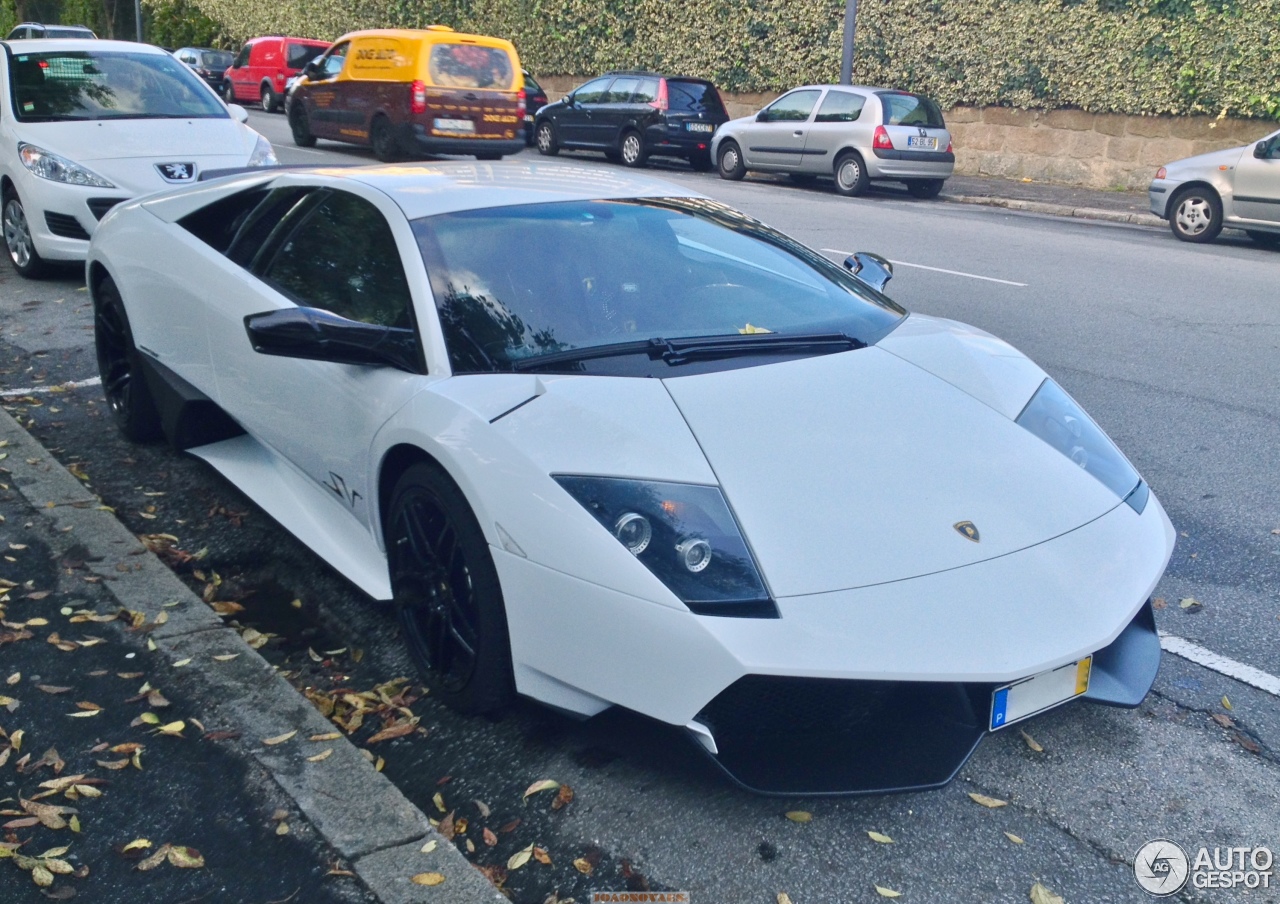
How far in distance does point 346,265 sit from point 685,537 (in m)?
1.77

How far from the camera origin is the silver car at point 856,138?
17875 millimetres

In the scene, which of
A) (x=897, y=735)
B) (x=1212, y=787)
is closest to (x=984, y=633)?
(x=897, y=735)

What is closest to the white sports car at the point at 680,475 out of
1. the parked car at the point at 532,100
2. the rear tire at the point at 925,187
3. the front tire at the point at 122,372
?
the front tire at the point at 122,372

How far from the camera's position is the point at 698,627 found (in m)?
2.64

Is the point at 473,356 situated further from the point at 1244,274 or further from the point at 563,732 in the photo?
the point at 1244,274

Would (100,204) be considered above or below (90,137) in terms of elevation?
below

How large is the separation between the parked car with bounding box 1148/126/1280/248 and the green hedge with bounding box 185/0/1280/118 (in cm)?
470

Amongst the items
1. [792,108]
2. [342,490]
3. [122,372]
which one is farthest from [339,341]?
[792,108]

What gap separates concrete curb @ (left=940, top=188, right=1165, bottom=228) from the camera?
1634 centimetres

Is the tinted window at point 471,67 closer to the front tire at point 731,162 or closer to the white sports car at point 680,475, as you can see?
the front tire at point 731,162

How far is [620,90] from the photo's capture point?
22047 mm

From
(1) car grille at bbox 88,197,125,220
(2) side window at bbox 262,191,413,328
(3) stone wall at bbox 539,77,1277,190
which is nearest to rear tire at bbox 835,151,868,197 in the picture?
(3) stone wall at bbox 539,77,1277,190

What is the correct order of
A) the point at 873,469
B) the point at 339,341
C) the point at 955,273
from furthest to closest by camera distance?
the point at 955,273, the point at 339,341, the point at 873,469

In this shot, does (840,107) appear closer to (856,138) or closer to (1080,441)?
(856,138)
